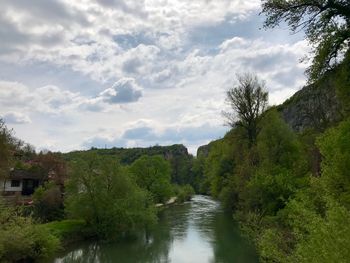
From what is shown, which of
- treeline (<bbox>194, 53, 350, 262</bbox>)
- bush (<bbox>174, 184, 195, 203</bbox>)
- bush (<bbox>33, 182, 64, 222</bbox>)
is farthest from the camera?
bush (<bbox>174, 184, 195, 203</bbox>)

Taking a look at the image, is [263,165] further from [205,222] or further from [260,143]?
[205,222]

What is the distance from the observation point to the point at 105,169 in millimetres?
38812

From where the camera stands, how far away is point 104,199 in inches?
1458

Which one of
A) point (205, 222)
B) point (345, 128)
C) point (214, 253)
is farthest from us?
point (205, 222)

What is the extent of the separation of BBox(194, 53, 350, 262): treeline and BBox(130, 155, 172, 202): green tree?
43.7ft

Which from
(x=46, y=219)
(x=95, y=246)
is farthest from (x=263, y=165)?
(x=46, y=219)

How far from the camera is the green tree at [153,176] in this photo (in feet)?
217

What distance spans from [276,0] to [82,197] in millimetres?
27950

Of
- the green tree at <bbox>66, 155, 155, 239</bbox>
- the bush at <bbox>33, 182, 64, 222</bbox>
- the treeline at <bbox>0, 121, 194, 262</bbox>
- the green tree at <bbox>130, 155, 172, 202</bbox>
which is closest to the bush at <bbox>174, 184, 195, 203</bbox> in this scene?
the green tree at <bbox>130, 155, 172, 202</bbox>

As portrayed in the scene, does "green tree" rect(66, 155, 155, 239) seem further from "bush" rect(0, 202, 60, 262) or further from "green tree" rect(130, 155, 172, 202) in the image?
"green tree" rect(130, 155, 172, 202)

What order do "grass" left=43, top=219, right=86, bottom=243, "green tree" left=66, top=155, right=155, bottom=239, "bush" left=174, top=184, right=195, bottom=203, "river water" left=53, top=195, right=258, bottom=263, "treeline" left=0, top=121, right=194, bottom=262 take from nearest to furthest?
"river water" left=53, top=195, right=258, bottom=263
"grass" left=43, top=219, right=86, bottom=243
"treeline" left=0, top=121, right=194, bottom=262
"green tree" left=66, top=155, right=155, bottom=239
"bush" left=174, top=184, right=195, bottom=203

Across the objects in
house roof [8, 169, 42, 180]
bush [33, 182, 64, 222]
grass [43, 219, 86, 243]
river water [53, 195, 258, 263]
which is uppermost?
house roof [8, 169, 42, 180]

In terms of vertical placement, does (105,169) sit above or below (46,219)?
above

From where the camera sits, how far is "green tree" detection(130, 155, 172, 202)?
6619cm
